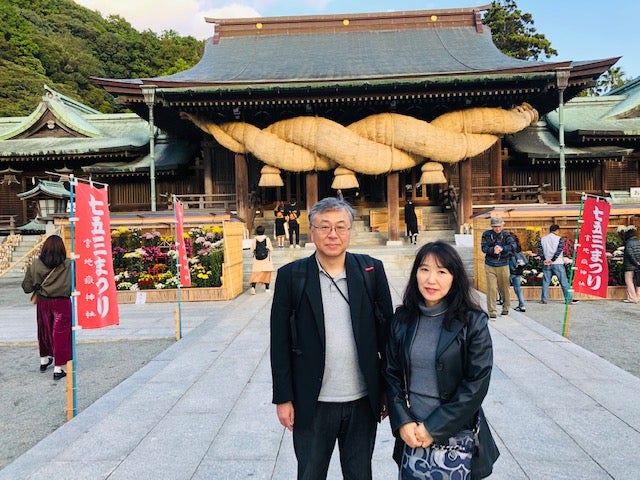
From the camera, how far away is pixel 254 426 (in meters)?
3.29

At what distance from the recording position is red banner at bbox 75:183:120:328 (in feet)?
13.1

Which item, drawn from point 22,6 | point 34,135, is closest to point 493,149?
point 34,135

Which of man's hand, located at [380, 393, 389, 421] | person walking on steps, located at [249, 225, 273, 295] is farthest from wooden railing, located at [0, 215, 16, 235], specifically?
man's hand, located at [380, 393, 389, 421]

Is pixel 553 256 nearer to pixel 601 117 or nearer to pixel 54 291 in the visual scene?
pixel 54 291

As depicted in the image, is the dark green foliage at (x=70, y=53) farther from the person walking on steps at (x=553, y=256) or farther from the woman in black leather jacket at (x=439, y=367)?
the woman in black leather jacket at (x=439, y=367)

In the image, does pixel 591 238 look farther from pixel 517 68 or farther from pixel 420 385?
pixel 517 68

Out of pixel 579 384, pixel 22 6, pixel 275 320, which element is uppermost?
pixel 22 6

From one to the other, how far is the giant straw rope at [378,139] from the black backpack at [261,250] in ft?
17.5

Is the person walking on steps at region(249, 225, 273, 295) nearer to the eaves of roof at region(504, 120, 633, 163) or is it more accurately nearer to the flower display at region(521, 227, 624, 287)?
the flower display at region(521, 227, 624, 287)

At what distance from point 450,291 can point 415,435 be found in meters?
0.58

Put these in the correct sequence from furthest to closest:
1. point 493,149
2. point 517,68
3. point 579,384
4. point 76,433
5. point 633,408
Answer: point 493,149 < point 517,68 < point 579,384 < point 633,408 < point 76,433

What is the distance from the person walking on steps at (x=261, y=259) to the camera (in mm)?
9336

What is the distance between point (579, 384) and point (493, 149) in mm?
13554

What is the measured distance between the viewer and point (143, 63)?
48.2m
